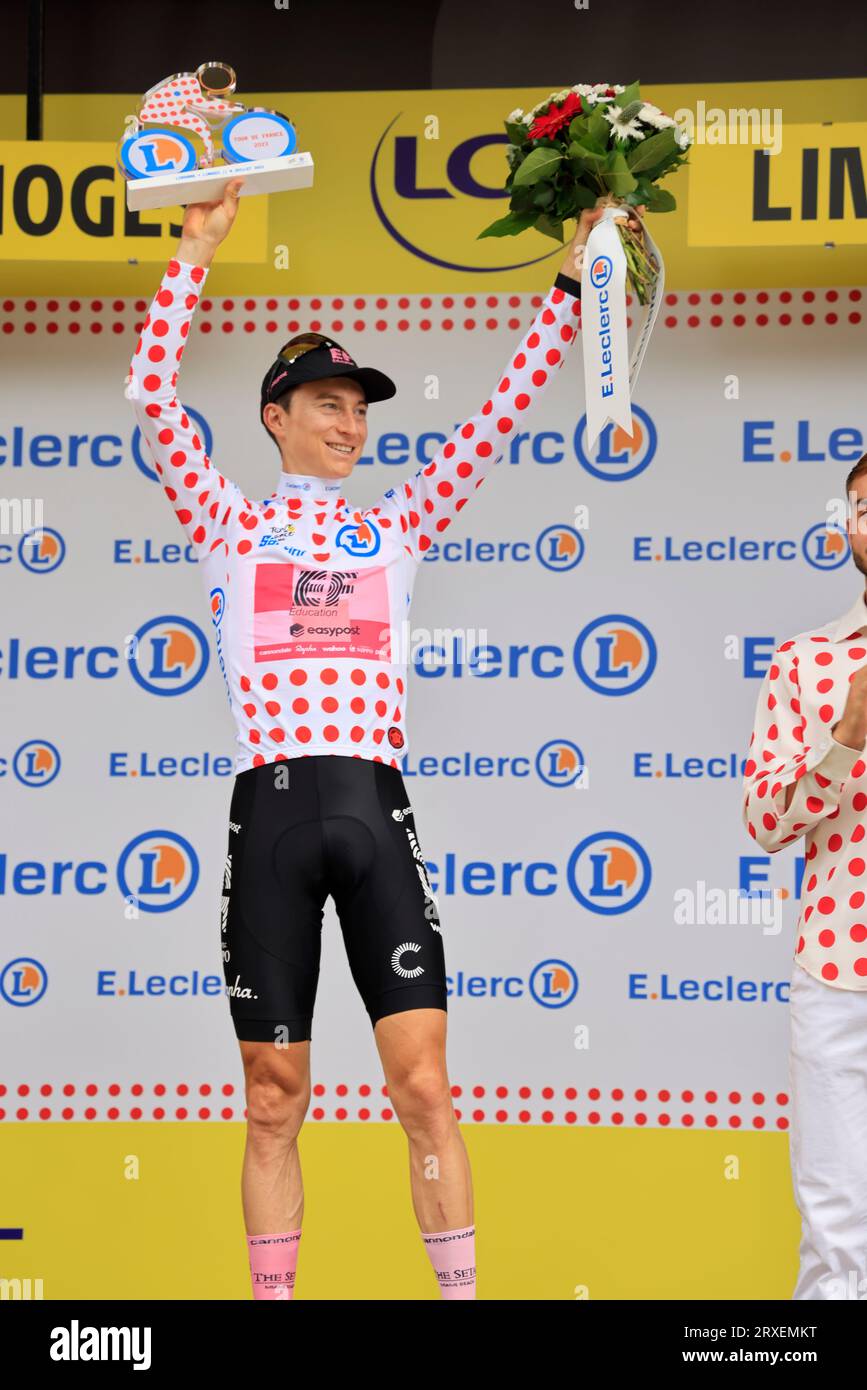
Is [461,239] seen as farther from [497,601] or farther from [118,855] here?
[118,855]

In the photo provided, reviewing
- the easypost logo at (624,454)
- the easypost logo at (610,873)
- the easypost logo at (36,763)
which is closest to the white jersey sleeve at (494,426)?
the easypost logo at (624,454)

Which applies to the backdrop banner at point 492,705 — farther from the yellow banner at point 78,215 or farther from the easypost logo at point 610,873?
the yellow banner at point 78,215

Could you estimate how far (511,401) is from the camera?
2.92 m

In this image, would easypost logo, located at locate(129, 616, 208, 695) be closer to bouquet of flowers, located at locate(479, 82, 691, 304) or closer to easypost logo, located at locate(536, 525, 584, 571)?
easypost logo, located at locate(536, 525, 584, 571)

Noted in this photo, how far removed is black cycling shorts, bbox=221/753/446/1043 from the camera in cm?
272

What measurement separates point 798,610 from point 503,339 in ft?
3.35

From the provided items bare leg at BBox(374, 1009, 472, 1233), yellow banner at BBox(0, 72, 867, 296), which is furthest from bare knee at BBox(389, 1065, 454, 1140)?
yellow banner at BBox(0, 72, 867, 296)

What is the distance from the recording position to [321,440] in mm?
3004

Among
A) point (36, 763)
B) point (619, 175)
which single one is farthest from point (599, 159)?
point (36, 763)

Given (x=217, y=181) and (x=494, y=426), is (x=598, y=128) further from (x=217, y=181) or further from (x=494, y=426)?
(x=217, y=181)

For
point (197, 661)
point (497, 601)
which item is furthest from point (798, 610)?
point (197, 661)

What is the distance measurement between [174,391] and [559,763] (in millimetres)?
1610

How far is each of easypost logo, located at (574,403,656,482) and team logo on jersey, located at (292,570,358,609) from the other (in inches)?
55.1

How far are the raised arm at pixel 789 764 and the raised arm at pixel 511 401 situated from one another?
643 millimetres
